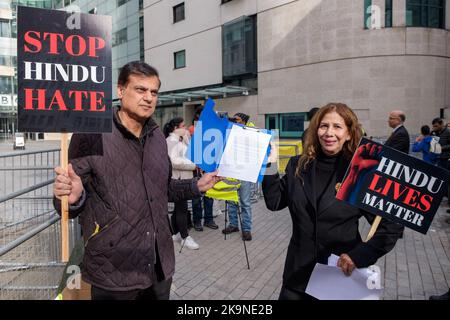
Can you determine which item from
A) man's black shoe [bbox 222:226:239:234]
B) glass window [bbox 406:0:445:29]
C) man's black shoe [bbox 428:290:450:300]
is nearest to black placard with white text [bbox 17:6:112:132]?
man's black shoe [bbox 428:290:450:300]

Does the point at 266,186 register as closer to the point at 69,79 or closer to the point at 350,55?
the point at 69,79

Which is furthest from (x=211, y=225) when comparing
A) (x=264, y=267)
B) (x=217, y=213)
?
(x=264, y=267)

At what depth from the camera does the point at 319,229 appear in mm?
2094

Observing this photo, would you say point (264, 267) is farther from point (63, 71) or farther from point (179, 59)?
point (179, 59)

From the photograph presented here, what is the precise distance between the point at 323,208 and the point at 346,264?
364 mm

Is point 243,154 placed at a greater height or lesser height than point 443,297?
greater

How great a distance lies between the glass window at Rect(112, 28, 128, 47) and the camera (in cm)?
3247

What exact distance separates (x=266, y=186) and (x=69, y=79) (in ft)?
4.74

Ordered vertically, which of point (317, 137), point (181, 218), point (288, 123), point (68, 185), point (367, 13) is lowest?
point (181, 218)

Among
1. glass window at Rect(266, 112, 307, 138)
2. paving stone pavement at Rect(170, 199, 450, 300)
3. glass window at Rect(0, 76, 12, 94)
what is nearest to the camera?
paving stone pavement at Rect(170, 199, 450, 300)

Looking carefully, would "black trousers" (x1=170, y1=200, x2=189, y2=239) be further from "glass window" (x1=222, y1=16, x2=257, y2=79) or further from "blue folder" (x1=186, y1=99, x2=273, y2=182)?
"glass window" (x1=222, y1=16, x2=257, y2=79)

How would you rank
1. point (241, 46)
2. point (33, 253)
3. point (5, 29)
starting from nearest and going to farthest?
point (33, 253)
point (241, 46)
point (5, 29)

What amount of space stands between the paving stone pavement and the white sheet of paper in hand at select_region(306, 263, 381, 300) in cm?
175

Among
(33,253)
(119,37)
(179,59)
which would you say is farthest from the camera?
(119,37)
